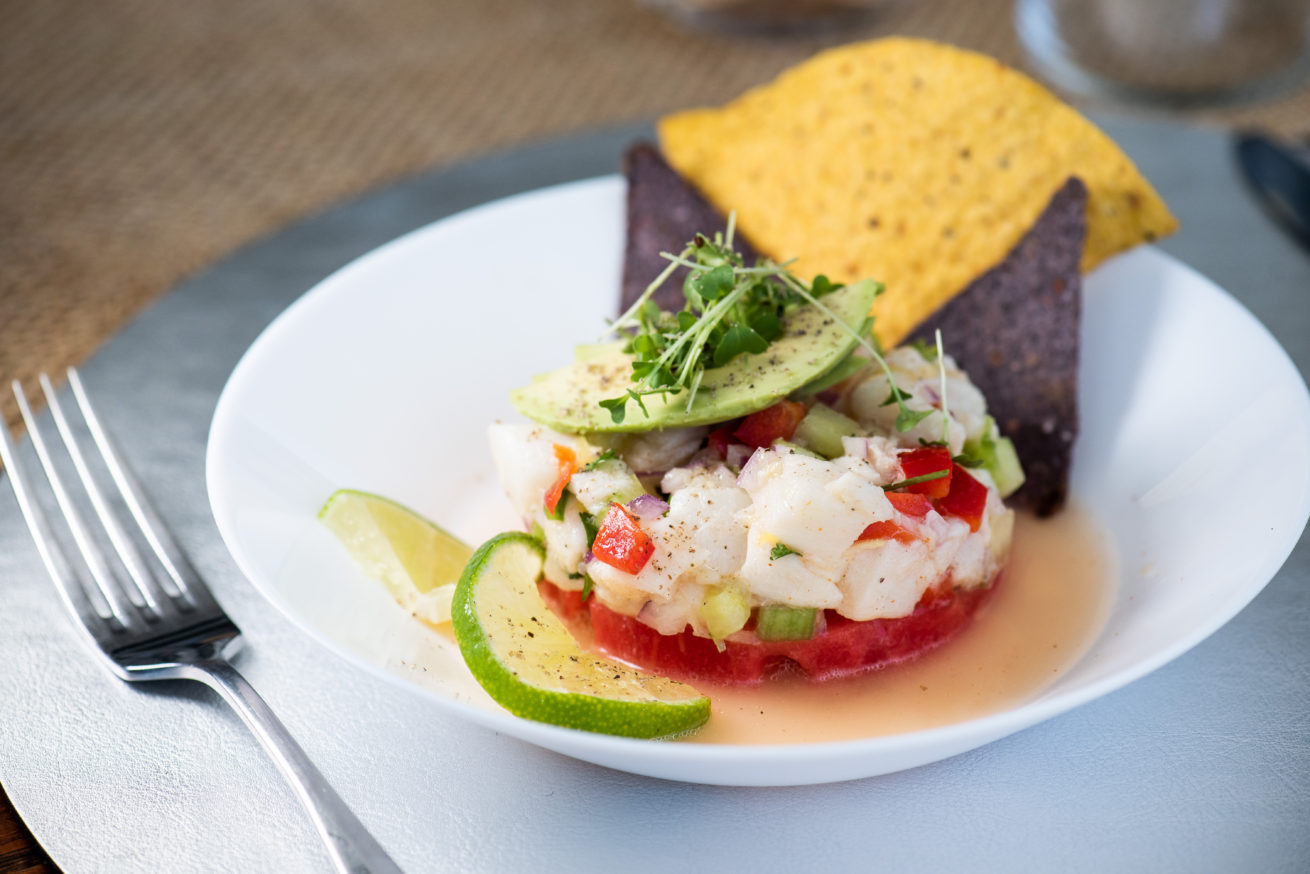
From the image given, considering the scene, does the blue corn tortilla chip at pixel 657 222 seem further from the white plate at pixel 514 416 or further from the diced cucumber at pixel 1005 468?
the diced cucumber at pixel 1005 468

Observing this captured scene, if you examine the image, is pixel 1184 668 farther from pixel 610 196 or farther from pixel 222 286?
pixel 222 286

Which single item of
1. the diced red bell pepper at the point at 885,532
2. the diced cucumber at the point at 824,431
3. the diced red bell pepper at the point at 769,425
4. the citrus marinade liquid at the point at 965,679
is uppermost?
the diced red bell pepper at the point at 769,425

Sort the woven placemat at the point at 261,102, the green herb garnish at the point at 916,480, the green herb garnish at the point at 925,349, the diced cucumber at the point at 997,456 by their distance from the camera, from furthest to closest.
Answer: the woven placemat at the point at 261,102
the green herb garnish at the point at 925,349
the diced cucumber at the point at 997,456
the green herb garnish at the point at 916,480

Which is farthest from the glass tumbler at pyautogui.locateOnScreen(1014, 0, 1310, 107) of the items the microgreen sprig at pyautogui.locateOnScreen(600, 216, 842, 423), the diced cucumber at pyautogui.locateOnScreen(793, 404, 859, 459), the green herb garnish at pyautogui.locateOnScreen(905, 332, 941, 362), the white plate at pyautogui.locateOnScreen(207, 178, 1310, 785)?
the diced cucumber at pyautogui.locateOnScreen(793, 404, 859, 459)

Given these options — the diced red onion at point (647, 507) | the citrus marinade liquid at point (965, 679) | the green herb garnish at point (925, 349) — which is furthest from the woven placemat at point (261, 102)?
the citrus marinade liquid at point (965, 679)

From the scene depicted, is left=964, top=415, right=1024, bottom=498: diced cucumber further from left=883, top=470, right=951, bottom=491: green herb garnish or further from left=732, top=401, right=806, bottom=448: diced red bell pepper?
left=732, top=401, right=806, bottom=448: diced red bell pepper

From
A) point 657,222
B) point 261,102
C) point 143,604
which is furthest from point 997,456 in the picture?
point 261,102
